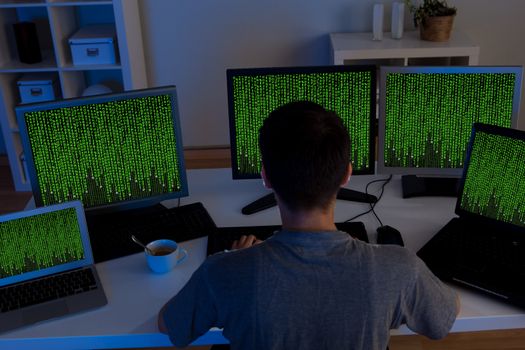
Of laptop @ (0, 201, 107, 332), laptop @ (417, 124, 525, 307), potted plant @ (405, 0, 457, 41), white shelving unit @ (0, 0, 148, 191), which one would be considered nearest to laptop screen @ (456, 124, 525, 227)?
laptop @ (417, 124, 525, 307)

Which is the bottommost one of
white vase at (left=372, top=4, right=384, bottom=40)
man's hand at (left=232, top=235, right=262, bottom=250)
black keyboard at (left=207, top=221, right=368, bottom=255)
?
black keyboard at (left=207, top=221, right=368, bottom=255)

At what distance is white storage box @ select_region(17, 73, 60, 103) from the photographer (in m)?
3.63

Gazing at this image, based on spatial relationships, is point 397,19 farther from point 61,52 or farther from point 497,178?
point 497,178

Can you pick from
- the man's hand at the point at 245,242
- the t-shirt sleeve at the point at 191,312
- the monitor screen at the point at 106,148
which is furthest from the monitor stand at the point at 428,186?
the t-shirt sleeve at the point at 191,312

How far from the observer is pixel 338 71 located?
6.26 feet

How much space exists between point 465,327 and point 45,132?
122 cm

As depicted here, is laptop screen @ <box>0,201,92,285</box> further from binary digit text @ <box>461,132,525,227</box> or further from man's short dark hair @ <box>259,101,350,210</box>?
binary digit text @ <box>461,132,525,227</box>

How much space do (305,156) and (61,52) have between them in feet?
8.93

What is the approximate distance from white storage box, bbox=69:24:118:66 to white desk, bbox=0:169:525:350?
1.73 meters

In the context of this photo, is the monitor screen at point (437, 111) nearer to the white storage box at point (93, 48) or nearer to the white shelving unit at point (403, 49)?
the white shelving unit at point (403, 49)

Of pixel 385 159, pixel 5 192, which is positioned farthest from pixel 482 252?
pixel 5 192

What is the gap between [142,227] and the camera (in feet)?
6.13

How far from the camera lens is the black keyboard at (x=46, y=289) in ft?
5.09

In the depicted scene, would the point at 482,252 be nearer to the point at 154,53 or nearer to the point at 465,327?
the point at 465,327
